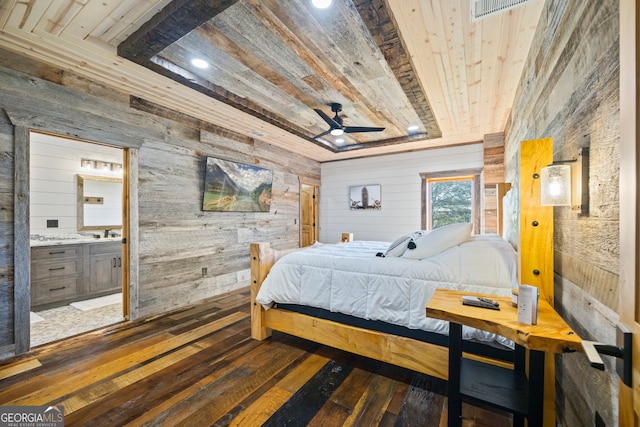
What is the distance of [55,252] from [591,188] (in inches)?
213

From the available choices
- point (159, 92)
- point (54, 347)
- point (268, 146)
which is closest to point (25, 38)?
point (159, 92)

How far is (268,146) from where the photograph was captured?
509 centimetres

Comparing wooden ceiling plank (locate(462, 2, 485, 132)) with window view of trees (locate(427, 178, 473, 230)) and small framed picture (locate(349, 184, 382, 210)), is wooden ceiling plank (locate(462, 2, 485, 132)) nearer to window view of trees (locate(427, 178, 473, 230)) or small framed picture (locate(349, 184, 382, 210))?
window view of trees (locate(427, 178, 473, 230))

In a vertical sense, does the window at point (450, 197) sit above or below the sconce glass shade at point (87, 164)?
below

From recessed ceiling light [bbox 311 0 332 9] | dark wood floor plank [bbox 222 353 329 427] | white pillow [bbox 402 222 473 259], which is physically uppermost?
recessed ceiling light [bbox 311 0 332 9]

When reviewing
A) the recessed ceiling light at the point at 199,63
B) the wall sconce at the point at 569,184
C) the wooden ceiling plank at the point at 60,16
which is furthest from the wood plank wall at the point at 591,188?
the wooden ceiling plank at the point at 60,16

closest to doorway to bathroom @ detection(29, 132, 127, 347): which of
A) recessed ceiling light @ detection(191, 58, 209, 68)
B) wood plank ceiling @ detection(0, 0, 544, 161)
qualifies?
wood plank ceiling @ detection(0, 0, 544, 161)

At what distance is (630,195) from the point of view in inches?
24.6

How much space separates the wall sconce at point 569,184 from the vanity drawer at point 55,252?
17.3ft

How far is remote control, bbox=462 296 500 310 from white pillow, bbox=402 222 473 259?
0.70 m

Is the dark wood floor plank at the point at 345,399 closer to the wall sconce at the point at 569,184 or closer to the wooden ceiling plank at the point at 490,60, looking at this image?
the wall sconce at the point at 569,184

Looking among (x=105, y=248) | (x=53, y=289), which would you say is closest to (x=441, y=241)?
(x=105, y=248)

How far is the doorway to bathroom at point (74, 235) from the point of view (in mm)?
3498

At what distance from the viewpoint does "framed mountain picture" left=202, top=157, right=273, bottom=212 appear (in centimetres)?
407
